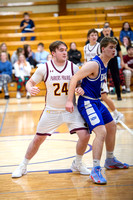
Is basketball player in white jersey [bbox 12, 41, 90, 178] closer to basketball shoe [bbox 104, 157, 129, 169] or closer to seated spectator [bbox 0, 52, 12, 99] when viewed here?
basketball shoe [bbox 104, 157, 129, 169]

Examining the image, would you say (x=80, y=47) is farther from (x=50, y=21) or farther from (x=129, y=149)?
(x=129, y=149)

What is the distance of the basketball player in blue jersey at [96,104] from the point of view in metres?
3.89

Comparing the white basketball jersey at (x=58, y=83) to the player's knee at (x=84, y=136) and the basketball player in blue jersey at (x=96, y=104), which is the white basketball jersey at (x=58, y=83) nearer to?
the basketball player in blue jersey at (x=96, y=104)

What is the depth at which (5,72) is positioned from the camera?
37.4 ft

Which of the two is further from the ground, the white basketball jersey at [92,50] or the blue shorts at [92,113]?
the white basketball jersey at [92,50]

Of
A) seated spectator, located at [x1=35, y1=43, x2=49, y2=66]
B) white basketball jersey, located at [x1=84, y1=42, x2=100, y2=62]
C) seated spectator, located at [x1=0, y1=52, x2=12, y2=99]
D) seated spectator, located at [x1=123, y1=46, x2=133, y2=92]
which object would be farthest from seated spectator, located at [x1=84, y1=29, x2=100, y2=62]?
seated spectator, located at [x1=35, y1=43, x2=49, y2=66]

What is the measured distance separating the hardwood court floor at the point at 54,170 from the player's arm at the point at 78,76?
847mm

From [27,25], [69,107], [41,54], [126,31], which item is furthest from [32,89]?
[27,25]

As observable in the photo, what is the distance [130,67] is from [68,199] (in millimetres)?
8487

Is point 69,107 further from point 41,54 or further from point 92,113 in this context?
point 41,54

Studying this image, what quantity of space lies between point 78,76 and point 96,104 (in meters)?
0.42

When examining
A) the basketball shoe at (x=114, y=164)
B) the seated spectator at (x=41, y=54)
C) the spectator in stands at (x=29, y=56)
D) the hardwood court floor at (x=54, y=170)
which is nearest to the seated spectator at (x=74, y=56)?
the seated spectator at (x=41, y=54)

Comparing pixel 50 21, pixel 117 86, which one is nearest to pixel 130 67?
pixel 117 86

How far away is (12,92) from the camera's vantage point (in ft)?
37.8
